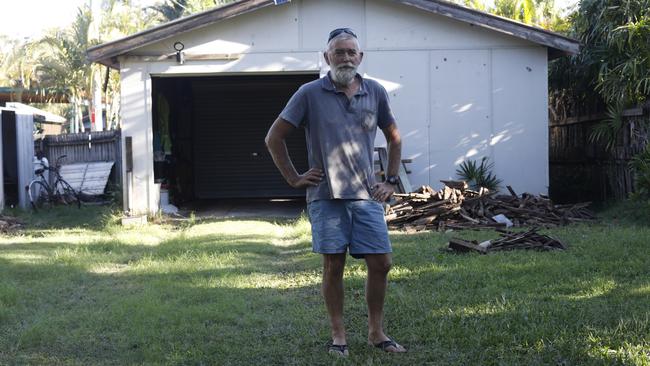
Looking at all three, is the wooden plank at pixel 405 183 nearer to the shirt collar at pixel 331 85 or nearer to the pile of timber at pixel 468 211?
the pile of timber at pixel 468 211

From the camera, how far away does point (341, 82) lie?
15.1ft

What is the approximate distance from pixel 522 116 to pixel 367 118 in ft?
31.4

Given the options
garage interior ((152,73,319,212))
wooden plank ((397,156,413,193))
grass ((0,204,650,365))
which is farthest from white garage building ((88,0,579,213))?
garage interior ((152,73,319,212))

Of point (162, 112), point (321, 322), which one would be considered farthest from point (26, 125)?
point (321, 322)

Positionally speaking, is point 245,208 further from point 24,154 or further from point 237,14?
point 237,14

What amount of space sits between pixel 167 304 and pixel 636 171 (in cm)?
869

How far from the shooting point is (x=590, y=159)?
1517cm

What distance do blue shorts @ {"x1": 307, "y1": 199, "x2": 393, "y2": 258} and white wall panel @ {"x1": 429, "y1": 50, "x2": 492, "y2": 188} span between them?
9.32 metres

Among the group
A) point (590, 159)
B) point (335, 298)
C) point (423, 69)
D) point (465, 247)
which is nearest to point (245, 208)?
point (423, 69)

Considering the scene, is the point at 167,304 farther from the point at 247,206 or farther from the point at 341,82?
the point at 247,206

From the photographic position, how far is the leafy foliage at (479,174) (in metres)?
13.5

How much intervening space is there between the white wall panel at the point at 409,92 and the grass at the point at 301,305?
3886 millimetres

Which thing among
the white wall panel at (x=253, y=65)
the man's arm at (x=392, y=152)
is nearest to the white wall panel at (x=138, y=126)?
the white wall panel at (x=253, y=65)

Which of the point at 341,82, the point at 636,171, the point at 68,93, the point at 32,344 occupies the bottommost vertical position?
the point at 32,344
